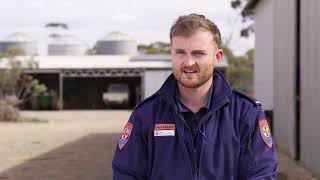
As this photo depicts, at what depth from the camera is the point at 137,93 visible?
4562 cm

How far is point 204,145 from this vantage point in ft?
8.82

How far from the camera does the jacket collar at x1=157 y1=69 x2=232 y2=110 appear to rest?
2754 millimetres

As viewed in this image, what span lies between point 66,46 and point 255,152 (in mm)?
54741

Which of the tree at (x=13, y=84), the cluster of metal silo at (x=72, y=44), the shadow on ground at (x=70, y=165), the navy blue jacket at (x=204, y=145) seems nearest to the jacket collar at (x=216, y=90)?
the navy blue jacket at (x=204, y=145)

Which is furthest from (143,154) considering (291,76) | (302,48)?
(291,76)

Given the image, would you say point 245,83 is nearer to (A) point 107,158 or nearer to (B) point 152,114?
(A) point 107,158

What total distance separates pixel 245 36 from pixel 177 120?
42.0m

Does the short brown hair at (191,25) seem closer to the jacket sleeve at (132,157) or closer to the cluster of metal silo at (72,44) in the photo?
the jacket sleeve at (132,157)

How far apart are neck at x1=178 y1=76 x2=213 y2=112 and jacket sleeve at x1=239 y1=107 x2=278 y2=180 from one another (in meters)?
0.20

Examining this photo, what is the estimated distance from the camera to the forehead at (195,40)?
2.71 meters

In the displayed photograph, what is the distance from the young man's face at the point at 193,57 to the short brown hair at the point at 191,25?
0.02 meters

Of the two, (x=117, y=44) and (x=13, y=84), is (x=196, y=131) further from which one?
(x=117, y=44)

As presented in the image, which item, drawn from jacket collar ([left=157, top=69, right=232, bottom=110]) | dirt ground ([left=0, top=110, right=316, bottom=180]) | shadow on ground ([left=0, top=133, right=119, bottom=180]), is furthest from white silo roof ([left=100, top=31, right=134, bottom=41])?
jacket collar ([left=157, top=69, right=232, bottom=110])

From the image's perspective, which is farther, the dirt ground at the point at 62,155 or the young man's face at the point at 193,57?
the dirt ground at the point at 62,155
